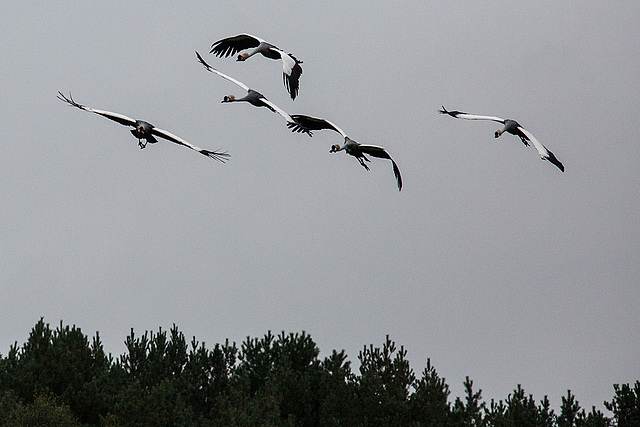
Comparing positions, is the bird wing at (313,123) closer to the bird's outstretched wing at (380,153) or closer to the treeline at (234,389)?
the bird's outstretched wing at (380,153)

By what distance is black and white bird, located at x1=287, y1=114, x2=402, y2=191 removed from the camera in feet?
74.0

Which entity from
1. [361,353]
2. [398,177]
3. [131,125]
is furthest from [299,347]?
[131,125]

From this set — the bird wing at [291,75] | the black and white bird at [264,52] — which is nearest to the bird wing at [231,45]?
the black and white bird at [264,52]

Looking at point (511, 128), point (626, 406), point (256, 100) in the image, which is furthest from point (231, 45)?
point (626, 406)

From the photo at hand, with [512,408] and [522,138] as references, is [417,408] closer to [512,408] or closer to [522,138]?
[512,408]

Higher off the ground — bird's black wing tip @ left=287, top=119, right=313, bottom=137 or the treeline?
bird's black wing tip @ left=287, top=119, right=313, bottom=137

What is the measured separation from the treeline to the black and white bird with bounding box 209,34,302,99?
798 centimetres

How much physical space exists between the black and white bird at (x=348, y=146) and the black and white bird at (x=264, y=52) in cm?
155

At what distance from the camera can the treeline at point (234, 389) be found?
27.3 metres

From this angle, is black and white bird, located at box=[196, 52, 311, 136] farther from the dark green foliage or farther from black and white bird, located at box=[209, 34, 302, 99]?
the dark green foliage

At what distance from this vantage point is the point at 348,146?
22.6m

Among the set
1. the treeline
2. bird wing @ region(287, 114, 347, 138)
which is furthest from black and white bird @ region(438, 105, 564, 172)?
the treeline

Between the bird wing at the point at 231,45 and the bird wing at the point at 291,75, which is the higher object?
the bird wing at the point at 231,45

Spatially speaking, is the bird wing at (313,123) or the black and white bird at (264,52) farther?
the bird wing at (313,123)
